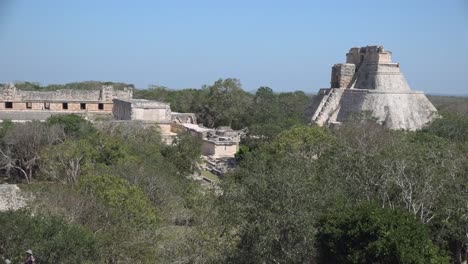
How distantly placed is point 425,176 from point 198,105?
32.7m

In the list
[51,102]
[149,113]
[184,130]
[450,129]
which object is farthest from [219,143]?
[51,102]

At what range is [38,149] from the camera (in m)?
23.1

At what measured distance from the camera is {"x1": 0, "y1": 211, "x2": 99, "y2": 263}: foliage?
9703mm

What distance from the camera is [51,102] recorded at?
37062 mm

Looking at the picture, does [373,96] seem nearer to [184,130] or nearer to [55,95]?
Answer: [184,130]

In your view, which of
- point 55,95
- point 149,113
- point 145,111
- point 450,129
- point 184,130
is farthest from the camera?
point 55,95

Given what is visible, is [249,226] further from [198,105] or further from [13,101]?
[198,105]

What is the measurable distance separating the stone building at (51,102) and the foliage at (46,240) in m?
25.7

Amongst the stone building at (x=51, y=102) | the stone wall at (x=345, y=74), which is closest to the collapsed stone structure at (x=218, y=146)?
the stone wall at (x=345, y=74)

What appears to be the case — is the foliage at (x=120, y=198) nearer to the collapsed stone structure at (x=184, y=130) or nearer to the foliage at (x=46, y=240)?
the foliage at (x=46, y=240)

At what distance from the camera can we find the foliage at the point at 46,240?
9.70 meters

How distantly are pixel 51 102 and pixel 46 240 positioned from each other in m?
28.9

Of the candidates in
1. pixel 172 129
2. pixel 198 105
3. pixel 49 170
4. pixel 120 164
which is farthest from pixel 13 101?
pixel 120 164

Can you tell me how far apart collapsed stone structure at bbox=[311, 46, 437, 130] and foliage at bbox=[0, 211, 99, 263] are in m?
19.6
